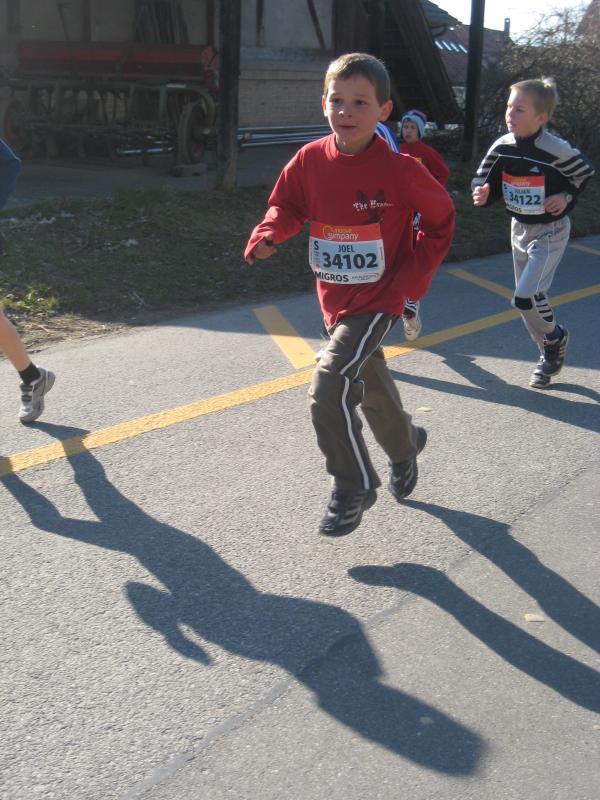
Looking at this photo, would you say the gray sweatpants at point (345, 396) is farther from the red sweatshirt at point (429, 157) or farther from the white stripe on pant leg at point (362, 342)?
the red sweatshirt at point (429, 157)

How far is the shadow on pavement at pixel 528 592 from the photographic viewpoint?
320cm

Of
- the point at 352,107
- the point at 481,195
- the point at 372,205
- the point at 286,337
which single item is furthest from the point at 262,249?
the point at 286,337

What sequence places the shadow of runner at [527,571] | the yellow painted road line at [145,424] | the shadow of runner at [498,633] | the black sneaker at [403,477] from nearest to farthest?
1. the shadow of runner at [498,633]
2. the shadow of runner at [527,571]
3. the black sneaker at [403,477]
4. the yellow painted road line at [145,424]

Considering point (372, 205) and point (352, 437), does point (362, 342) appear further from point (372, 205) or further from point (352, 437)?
point (372, 205)

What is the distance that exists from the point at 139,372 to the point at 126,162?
9481 millimetres

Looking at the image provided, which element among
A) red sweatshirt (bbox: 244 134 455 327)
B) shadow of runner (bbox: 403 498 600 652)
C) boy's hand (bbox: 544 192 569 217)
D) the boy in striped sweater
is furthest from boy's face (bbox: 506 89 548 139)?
shadow of runner (bbox: 403 498 600 652)

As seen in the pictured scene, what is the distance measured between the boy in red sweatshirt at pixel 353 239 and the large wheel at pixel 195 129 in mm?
10112

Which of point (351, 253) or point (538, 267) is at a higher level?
point (351, 253)

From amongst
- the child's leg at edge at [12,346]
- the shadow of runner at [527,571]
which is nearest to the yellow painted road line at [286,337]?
the child's leg at edge at [12,346]

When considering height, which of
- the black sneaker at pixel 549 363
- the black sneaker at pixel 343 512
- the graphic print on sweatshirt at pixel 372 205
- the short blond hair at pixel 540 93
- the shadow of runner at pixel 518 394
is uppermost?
the short blond hair at pixel 540 93

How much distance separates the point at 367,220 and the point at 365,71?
1.76 feet

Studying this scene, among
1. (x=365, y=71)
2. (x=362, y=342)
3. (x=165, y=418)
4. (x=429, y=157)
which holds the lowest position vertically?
(x=165, y=418)

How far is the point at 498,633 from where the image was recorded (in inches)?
135

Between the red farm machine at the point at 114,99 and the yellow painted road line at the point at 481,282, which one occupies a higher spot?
the red farm machine at the point at 114,99
